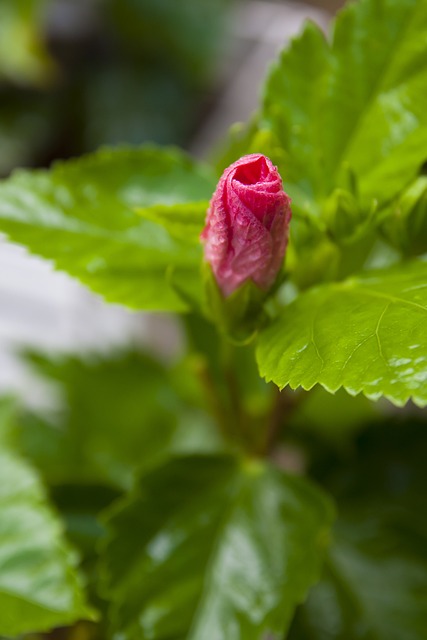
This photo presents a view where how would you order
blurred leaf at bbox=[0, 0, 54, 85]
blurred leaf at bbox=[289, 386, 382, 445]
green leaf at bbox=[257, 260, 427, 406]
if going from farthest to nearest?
blurred leaf at bbox=[0, 0, 54, 85], blurred leaf at bbox=[289, 386, 382, 445], green leaf at bbox=[257, 260, 427, 406]

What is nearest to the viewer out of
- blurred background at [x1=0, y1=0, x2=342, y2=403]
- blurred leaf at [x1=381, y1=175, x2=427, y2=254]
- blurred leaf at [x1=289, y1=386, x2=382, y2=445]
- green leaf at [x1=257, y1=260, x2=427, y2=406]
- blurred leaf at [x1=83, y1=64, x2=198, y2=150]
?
green leaf at [x1=257, y1=260, x2=427, y2=406]

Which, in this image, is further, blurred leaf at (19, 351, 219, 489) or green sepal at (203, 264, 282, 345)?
blurred leaf at (19, 351, 219, 489)

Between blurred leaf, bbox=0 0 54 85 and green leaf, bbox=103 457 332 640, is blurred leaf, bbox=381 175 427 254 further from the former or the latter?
blurred leaf, bbox=0 0 54 85

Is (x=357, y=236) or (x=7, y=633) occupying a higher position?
(x=357, y=236)

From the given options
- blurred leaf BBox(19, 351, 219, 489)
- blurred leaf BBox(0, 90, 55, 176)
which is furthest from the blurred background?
blurred leaf BBox(19, 351, 219, 489)

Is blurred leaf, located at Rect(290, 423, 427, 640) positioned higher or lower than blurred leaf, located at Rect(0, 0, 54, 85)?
lower

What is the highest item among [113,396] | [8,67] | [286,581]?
[8,67]

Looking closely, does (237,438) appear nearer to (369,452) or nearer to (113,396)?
(369,452)

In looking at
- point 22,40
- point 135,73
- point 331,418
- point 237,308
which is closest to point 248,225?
point 237,308

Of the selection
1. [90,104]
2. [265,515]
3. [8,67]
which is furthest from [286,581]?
[90,104]
